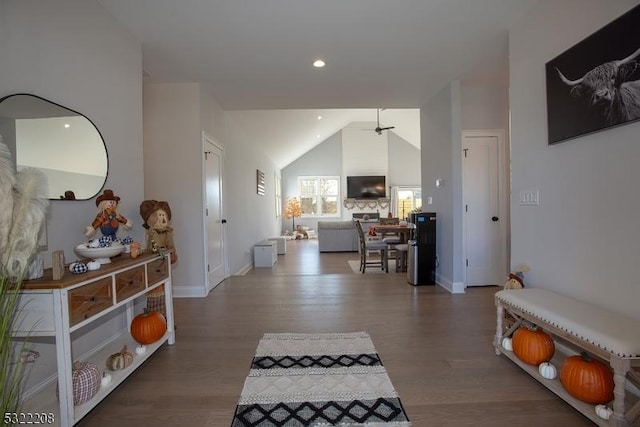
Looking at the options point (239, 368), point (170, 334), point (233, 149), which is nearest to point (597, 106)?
point (239, 368)

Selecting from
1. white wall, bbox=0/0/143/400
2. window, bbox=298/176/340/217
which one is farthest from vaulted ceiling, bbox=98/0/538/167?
window, bbox=298/176/340/217

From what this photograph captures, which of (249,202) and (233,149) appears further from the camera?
(249,202)

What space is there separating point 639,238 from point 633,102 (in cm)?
70

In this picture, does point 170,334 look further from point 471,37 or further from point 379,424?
point 471,37

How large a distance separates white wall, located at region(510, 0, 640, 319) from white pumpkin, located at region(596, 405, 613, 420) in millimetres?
528

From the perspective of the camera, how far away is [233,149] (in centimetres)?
524

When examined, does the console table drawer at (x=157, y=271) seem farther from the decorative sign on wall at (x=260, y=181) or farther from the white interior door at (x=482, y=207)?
the decorative sign on wall at (x=260, y=181)

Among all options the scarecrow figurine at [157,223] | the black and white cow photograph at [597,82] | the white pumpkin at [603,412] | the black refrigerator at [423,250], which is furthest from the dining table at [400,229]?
the scarecrow figurine at [157,223]

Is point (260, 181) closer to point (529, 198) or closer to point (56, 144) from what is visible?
point (56, 144)

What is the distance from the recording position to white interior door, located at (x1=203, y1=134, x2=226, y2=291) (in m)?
3.88

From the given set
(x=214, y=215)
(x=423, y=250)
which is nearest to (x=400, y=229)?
(x=423, y=250)

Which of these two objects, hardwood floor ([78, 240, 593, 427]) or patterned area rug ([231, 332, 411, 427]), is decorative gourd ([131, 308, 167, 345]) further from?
patterned area rug ([231, 332, 411, 427])

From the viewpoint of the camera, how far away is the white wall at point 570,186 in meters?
1.63

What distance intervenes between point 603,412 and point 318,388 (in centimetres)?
139
